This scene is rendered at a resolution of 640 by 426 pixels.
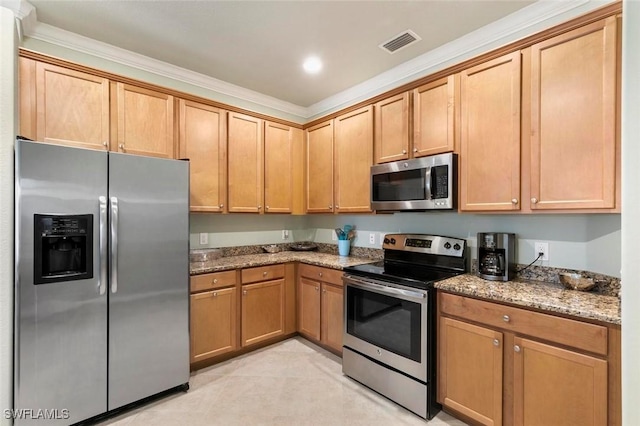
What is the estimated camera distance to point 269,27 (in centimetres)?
221

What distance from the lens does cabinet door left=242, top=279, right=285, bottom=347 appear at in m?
2.92

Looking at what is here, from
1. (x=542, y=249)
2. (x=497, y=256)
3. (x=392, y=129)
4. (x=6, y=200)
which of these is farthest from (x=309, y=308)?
(x=6, y=200)

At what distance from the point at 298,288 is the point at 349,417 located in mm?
1427

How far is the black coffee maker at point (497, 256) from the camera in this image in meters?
2.07

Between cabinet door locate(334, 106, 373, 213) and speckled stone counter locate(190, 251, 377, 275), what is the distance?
1.80 ft

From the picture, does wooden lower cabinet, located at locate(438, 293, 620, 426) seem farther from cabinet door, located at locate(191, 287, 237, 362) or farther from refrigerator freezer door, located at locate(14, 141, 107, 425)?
refrigerator freezer door, located at locate(14, 141, 107, 425)

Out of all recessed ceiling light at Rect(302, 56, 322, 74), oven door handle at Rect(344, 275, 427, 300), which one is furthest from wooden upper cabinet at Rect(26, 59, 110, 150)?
oven door handle at Rect(344, 275, 427, 300)

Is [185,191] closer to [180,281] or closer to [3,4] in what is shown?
[180,281]

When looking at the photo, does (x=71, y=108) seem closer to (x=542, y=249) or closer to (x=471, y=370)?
(x=471, y=370)

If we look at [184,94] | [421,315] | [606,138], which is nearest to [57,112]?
[184,94]

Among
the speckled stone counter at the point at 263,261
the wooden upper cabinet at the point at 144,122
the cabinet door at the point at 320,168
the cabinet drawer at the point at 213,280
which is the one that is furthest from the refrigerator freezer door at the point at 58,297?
the cabinet door at the point at 320,168

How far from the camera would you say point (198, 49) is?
2527mm

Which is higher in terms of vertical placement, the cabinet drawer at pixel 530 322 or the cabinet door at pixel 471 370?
the cabinet drawer at pixel 530 322

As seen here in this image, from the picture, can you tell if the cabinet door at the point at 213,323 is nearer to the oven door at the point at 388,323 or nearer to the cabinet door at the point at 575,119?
the oven door at the point at 388,323
